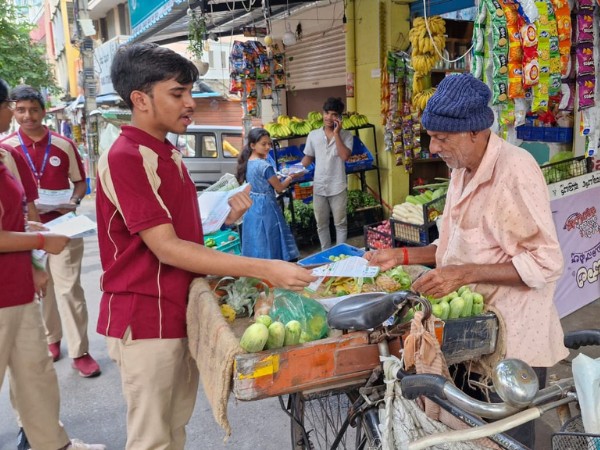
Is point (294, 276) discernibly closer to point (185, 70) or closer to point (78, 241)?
point (185, 70)

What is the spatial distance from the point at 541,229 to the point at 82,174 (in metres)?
3.70

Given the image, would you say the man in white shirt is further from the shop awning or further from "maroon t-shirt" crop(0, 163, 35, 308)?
"maroon t-shirt" crop(0, 163, 35, 308)

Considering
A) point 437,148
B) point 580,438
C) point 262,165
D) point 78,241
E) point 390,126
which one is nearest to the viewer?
point 580,438

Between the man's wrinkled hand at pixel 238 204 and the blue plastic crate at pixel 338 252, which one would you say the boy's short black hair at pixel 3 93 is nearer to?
the man's wrinkled hand at pixel 238 204

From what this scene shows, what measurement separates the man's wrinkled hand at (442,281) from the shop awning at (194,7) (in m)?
5.87

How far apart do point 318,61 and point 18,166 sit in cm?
722

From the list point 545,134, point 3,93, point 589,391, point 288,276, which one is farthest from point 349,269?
point 545,134

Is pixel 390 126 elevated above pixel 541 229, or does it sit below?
above

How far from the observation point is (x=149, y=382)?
2029 mm

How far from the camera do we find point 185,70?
1.99 metres

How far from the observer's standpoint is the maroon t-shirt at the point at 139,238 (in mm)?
1858

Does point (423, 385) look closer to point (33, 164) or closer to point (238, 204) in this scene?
point (238, 204)

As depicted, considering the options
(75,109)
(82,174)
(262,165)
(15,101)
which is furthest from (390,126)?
(75,109)

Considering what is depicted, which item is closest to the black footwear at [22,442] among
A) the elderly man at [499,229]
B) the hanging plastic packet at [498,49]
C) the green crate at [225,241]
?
the elderly man at [499,229]
